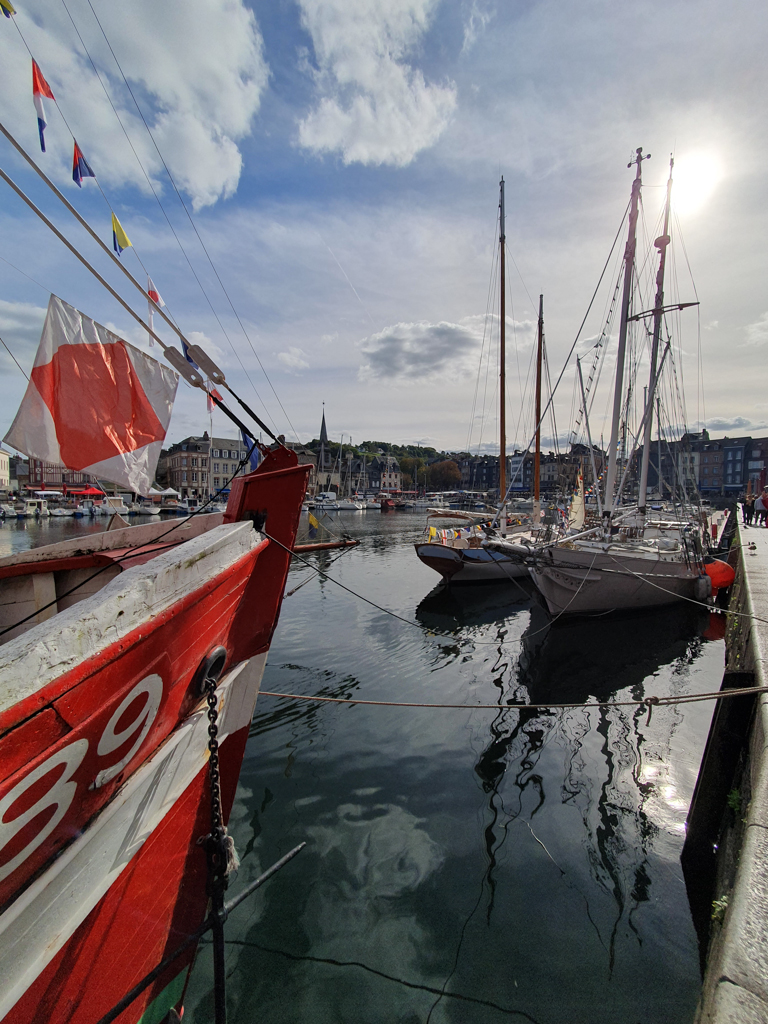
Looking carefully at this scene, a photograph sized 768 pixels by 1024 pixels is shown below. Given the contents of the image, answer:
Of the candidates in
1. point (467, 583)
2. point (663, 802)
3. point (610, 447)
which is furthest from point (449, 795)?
point (467, 583)

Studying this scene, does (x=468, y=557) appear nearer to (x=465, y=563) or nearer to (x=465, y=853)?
(x=465, y=563)

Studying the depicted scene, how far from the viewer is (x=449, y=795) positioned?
5.47m

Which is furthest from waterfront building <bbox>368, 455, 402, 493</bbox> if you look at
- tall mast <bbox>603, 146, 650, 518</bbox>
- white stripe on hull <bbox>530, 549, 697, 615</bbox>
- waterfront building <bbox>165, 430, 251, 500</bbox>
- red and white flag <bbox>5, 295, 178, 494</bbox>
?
red and white flag <bbox>5, 295, 178, 494</bbox>

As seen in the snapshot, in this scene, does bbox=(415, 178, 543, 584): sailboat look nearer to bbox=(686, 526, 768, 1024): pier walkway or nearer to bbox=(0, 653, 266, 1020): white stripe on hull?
bbox=(686, 526, 768, 1024): pier walkway

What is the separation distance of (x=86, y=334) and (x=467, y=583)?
1545cm

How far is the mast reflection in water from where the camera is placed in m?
3.29

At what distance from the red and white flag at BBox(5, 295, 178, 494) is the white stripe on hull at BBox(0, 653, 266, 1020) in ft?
10.5

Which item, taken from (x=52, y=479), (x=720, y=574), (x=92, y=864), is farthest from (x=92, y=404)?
(x=52, y=479)

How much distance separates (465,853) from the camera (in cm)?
455

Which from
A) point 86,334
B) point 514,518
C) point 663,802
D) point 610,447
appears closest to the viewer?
point 86,334

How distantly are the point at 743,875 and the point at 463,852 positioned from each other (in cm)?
283

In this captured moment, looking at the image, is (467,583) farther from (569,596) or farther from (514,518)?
(514,518)

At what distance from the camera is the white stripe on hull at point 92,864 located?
65.7 inches

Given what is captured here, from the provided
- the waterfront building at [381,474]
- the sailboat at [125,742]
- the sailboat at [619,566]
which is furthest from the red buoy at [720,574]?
the waterfront building at [381,474]
